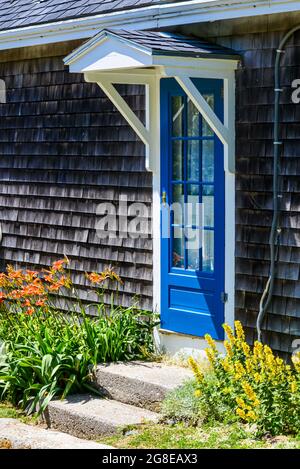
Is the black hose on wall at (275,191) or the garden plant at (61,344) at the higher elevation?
the black hose on wall at (275,191)

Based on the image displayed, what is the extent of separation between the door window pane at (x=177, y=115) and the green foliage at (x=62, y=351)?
167cm

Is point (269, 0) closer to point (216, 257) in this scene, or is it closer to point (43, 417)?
point (216, 257)

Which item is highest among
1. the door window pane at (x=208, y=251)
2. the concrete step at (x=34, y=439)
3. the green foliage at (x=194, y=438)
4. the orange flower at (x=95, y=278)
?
the door window pane at (x=208, y=251)

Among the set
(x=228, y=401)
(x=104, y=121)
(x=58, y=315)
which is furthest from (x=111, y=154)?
(x=228, y=401)

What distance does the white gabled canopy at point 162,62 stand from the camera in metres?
7.65

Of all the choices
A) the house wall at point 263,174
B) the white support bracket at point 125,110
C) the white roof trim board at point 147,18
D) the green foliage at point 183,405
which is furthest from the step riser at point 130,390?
the white roof trim board at point 147,18

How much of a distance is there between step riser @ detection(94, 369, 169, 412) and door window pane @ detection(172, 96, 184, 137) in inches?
85.4

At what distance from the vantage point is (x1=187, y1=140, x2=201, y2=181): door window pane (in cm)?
851

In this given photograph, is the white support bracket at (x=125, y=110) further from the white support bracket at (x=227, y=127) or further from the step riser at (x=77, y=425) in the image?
the step riser at (x=77, y=425)

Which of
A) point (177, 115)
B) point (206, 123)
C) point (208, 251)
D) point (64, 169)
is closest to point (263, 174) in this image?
point (206, 123)

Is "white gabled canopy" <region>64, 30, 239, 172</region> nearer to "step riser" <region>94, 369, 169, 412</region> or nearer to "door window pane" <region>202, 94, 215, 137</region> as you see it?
"door window pane" <region>202, 94, 215, 137</region>

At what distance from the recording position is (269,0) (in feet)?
24.3

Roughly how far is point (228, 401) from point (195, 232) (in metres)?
1.88

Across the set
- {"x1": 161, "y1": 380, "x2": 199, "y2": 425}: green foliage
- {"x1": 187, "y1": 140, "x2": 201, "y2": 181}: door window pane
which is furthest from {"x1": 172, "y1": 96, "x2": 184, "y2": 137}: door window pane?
{"x1": 161, "y1": 380, "x2": 199, "y2": 425}: green foliage
